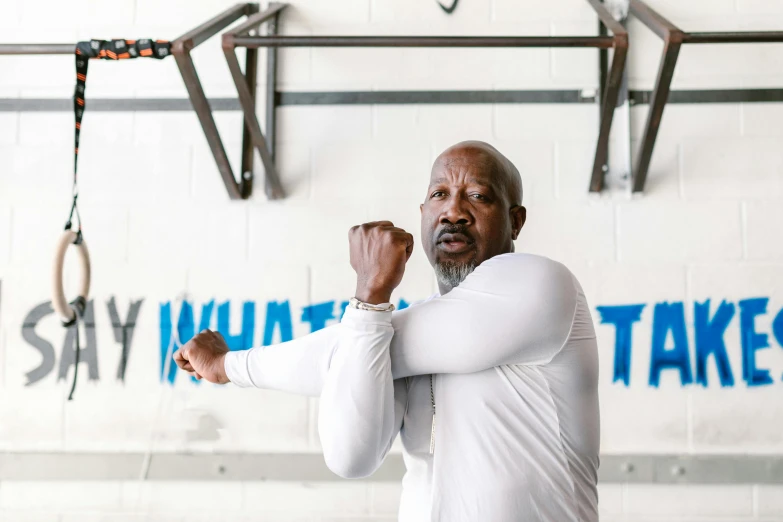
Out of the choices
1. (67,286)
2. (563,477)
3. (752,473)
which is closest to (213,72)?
(67,286)

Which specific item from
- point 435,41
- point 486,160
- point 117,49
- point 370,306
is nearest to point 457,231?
point 486,160

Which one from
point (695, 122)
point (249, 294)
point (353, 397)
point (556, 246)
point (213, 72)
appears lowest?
point (353, 397)

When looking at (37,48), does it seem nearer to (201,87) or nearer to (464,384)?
(201,87)

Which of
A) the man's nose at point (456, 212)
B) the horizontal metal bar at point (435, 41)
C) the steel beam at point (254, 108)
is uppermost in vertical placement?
the horizontal metal bar at point (435, 41)

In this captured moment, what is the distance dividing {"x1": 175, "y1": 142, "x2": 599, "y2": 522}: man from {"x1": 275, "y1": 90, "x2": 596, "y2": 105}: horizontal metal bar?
1.01m

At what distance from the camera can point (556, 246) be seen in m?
1.81

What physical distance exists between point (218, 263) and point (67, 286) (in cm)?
43

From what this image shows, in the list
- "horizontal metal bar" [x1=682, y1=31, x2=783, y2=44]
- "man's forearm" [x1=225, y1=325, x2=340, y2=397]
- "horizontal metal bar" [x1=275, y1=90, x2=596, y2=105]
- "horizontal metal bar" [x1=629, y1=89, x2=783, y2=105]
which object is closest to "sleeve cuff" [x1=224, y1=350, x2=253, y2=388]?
"man's forearm" [x1=225, y1=325, x2=340, y2=397]

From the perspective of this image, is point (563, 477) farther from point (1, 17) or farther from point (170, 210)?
point (1, 17)

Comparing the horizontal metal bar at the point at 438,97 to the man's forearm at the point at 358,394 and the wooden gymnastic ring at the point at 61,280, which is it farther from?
the man's forearm at the point at 358,394

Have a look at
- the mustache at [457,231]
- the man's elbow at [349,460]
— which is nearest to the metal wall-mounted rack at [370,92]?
the mustache at [457,231]

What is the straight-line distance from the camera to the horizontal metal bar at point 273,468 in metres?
1.72

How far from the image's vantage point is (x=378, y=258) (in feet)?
2.88

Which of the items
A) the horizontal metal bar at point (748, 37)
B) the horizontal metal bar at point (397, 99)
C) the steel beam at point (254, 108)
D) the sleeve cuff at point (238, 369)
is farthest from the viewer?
the horizontal metal bar at point (397, 99)
